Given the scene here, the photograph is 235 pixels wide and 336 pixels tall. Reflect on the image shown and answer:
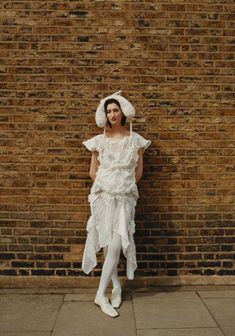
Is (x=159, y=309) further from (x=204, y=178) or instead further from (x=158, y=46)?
(x=158, y=46)

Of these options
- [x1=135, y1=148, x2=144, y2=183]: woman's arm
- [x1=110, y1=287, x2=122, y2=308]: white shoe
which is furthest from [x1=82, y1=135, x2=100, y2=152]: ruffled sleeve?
[x1=110, y1=287, x2=122, y2=308]: white shoe

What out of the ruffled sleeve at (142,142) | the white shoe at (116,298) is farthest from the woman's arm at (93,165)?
the white shoe at (116,298)

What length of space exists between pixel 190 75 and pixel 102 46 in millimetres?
1004

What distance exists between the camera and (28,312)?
3.62m

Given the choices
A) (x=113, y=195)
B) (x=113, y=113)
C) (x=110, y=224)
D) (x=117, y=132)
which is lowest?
(x=110, y=224)

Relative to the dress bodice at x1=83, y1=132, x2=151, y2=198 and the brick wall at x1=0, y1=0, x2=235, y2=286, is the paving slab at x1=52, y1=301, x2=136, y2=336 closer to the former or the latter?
the brick wall at x1=0, y1=0, x2=235, y2=286

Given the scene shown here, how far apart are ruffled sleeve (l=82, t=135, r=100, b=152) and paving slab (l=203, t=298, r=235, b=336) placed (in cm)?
187

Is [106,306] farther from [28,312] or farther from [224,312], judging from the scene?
[224,312]

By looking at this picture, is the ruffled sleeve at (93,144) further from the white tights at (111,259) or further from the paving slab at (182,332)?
the paving slab at (182,332)

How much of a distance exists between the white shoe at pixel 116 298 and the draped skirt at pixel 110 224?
0.21m

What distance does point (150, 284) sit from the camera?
4254 millimetres

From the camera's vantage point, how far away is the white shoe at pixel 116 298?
147 inches

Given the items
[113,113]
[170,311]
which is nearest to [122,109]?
[113,113]

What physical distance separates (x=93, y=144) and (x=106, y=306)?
156 cm
